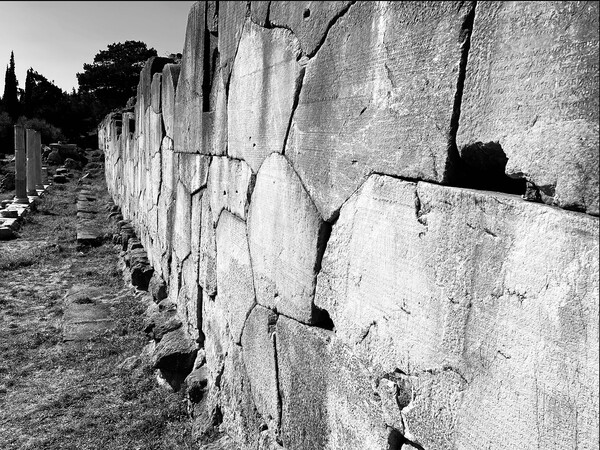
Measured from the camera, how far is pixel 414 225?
1.54m

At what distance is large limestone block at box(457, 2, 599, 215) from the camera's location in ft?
3.51

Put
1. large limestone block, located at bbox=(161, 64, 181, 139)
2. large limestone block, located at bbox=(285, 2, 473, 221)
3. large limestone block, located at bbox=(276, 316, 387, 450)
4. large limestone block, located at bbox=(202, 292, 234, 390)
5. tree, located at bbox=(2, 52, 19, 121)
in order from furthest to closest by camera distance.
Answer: tree, located at bbox=(2, 52, 19, 121), large limestone block, located at bbox=(161, 64, 181, 139), large limestone block, located at bbox=(202, 292, 234, 390), large limestone block, located at bbox=(276, 316, 387, 450), large limestone block, located at bbox=(285, 2, 473, 221)

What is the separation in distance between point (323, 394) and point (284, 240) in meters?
0.62

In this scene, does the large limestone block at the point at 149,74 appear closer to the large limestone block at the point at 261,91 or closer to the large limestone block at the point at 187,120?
the large limestone block at the point at 187,120

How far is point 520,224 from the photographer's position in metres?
1.22

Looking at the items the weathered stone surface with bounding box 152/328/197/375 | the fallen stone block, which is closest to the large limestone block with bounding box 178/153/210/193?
the weathered stone surface with bounding box 152/328/197/375

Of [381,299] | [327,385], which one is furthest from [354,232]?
[327,385]

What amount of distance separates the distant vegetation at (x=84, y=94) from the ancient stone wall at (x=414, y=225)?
3867 cm

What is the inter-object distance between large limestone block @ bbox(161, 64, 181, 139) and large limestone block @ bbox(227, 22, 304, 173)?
203 cm

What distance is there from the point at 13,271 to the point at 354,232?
6923 millimetres

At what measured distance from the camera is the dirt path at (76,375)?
3.37 m

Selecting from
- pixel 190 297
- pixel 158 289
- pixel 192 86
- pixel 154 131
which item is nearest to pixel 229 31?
pixel 192 86

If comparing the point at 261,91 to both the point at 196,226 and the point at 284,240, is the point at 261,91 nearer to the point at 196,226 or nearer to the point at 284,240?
the point at 284,240

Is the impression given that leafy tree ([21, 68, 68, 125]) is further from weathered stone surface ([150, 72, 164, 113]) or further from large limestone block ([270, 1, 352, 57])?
large limestone block ([270, 1, 352, 57])
